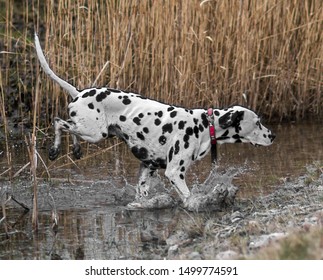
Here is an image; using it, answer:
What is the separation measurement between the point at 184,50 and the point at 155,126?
9.31 ft

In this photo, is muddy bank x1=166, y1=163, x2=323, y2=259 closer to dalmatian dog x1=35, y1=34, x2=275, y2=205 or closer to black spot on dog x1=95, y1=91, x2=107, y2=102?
dalmatian dog x1=35, y1=34, x2=275, y2=205

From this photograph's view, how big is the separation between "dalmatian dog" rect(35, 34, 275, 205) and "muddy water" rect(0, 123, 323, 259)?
1.52 feet

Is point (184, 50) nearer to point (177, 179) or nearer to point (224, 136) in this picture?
point (224, 136)

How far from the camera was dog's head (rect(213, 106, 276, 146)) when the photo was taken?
320 inches

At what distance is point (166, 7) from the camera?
10.7 meters

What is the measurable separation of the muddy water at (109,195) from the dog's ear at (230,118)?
772 mm

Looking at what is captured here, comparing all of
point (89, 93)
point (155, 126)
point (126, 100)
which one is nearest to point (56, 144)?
point (89, 93)

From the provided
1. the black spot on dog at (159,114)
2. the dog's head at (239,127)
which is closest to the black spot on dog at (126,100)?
the black spot on dog at (159,114)

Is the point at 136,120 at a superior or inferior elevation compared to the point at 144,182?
superior


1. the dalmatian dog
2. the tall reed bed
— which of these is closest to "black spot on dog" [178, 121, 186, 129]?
the dalmatian dog

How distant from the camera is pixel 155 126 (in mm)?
8148

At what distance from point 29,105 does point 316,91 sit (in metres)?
3.63

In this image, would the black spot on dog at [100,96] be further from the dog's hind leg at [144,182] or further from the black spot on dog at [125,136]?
the dog's hind leg at [144,182]

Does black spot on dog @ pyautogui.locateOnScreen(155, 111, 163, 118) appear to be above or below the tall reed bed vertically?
above
